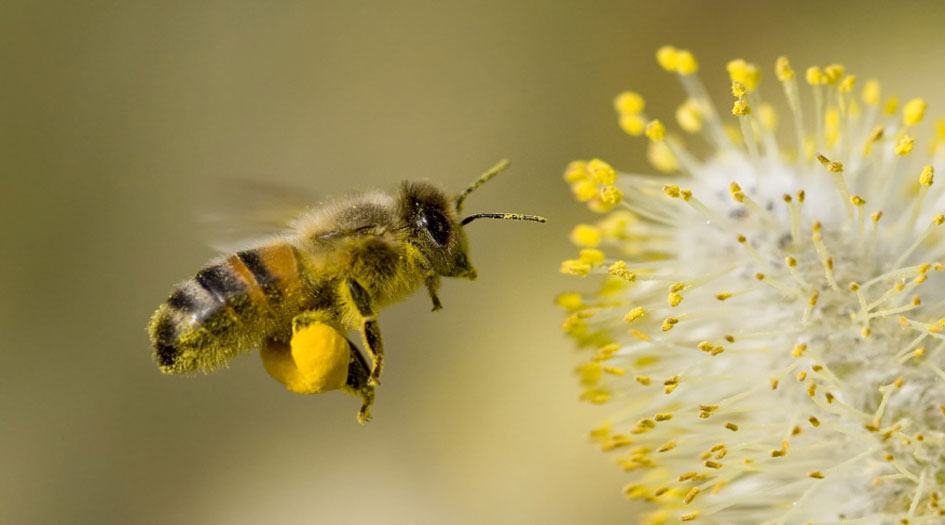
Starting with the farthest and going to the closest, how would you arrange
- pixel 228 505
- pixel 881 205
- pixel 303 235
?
pixel 228 505 → pixel 881 205 → pixel 303 235

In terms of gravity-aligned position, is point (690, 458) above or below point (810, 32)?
below

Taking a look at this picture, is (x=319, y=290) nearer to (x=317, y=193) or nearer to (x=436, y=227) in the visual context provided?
(x=436, y=227)

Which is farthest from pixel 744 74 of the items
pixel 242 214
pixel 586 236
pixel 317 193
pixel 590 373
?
pixel 317 193

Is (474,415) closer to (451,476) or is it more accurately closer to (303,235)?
(451,476)

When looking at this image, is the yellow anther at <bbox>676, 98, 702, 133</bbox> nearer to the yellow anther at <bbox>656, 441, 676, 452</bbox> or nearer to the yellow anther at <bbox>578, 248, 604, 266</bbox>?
the yellow anther at <bbox>578, 248, 604, 266</bbox>

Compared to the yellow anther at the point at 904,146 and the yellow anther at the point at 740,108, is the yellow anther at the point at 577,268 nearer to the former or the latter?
the yellow anther at the point at 740,108

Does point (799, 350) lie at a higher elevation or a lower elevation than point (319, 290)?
lower

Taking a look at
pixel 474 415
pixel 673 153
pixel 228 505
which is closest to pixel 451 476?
pixel 474 415

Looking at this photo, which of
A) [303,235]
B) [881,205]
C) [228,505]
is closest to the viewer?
[303,235]
